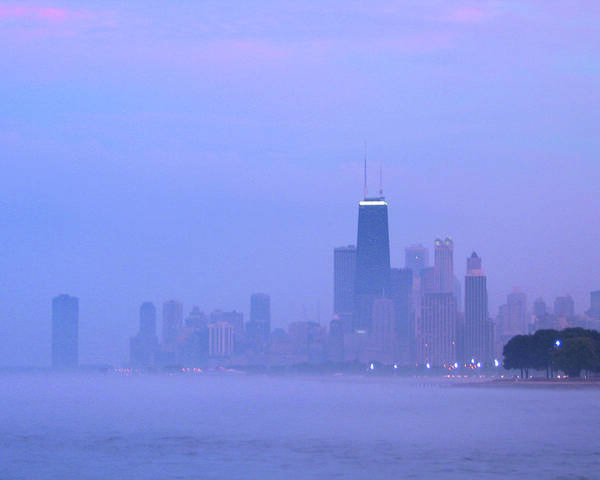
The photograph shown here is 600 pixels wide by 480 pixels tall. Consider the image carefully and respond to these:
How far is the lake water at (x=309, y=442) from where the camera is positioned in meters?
62.8

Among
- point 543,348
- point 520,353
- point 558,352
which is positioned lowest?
point 520,353

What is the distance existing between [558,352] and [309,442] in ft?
329

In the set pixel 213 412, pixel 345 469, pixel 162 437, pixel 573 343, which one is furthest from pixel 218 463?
pixel 573 343

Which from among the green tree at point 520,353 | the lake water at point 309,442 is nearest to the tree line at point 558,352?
the green tree at point 520,353

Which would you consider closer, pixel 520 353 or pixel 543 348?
pixel 543 348

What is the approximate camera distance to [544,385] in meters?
181

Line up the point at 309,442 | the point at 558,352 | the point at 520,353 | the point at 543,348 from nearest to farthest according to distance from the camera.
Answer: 1. the point at 309,442
2. the point at 558,352
3. the point at 543,348
4. the point at 520,353

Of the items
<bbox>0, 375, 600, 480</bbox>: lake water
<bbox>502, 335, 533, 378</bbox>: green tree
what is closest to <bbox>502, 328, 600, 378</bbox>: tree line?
<bbox>502, 335, 533, 378</bbox>: green tree

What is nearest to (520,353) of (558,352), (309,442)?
(558,352)

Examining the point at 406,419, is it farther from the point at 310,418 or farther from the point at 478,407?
the point at 478,407

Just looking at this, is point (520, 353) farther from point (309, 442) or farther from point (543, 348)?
point (309, 442)

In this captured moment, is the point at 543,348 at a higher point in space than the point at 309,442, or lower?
higher

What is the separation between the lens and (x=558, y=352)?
566 ft

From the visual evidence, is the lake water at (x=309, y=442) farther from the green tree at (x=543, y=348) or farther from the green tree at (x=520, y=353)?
the green tree at (x=520, y=353)
